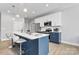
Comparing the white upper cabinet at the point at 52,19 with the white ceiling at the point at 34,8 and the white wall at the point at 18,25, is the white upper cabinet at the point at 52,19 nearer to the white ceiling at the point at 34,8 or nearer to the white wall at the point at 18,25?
the white ceiling at the point at 34,8

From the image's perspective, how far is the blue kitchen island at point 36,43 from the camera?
80.3 inches

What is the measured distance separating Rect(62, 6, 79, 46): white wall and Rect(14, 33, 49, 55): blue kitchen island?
0.39 meters

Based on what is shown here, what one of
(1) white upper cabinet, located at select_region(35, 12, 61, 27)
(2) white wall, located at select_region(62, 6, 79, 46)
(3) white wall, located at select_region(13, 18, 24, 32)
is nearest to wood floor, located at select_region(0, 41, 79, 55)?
(2) white wall, located at select_region(62, 6, 79, 46)

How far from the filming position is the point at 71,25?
2029mm

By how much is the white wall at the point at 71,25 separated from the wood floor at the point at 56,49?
121mm

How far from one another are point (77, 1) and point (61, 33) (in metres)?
0.71

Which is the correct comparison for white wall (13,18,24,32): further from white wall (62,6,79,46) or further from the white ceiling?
white wall (62,6,79,46)

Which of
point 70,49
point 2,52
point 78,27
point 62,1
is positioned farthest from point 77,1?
point 2,52

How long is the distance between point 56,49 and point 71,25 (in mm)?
572

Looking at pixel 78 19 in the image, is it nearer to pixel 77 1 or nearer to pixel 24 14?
pixel 77 1

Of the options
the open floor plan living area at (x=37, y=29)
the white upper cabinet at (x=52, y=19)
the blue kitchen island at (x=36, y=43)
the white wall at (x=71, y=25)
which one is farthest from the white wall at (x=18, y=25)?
the white wall at (x=71, y=25)

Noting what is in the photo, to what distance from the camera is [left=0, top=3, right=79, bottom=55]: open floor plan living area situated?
6.56 ft

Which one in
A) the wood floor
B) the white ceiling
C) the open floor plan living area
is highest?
the white ceiling

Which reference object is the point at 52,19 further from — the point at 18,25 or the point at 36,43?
the point at 18,25
